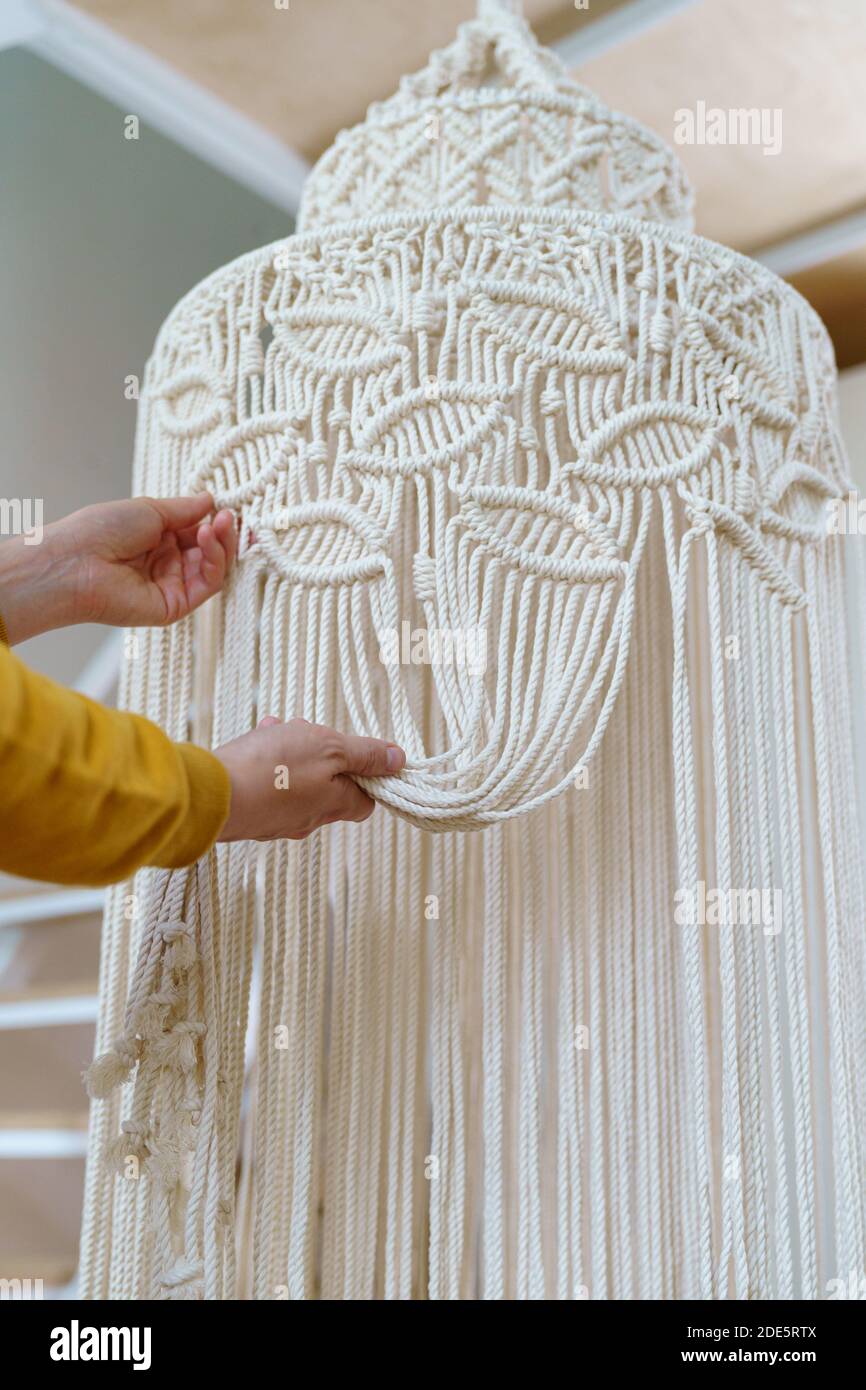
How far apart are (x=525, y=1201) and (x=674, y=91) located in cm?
135

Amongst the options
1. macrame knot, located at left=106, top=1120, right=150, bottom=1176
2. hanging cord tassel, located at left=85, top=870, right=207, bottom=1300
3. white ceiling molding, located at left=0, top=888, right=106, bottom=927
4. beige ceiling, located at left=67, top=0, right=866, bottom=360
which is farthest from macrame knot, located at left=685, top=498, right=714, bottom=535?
Answer: white ceiling molding, located at left=0, top=888, right=106, bottom=927

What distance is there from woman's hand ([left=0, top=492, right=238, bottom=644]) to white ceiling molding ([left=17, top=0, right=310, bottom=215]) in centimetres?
93

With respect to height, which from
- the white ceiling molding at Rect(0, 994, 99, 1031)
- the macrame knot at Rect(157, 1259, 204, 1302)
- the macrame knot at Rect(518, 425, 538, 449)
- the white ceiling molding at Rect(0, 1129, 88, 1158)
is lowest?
the macrame knot at Rect(157, 1259, 204, 1302)

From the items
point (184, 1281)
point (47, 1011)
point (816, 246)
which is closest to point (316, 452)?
point (184, 1281)

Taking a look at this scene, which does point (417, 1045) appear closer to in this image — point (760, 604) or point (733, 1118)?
point (733, 1118)

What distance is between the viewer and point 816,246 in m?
1.79

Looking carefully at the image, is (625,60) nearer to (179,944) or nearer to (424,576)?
(424,576)

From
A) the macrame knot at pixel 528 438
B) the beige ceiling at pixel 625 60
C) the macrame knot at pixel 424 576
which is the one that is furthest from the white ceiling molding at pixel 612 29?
the macrame knot at pixel 424 576

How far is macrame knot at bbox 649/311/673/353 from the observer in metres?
0.92

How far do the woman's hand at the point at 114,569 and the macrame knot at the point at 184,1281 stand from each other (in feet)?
1.54

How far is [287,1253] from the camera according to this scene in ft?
2.92

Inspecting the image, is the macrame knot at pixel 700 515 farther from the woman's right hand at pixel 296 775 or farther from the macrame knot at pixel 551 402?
the woman's right hand at pixel 296 775

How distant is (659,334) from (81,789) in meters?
0.56

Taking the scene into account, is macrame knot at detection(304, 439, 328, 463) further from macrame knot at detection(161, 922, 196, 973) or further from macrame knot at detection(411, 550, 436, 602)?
macrame knot at detection(161, 922, 196, 973)
